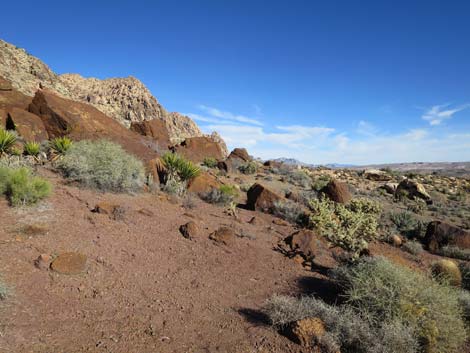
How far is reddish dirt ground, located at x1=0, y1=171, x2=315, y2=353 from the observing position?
3814mm

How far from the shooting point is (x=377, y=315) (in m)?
4.30

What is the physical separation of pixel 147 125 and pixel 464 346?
2175 cm

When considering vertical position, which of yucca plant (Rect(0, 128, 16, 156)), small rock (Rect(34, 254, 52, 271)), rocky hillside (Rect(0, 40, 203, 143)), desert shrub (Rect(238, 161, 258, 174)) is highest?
rocky hillside (Rect(0, 40, 203, 143))

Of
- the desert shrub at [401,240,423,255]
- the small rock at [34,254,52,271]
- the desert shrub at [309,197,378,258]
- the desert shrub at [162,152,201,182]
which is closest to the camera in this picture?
the small rock at [34,254,52,271]

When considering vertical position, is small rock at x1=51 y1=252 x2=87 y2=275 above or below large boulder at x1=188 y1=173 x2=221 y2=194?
below

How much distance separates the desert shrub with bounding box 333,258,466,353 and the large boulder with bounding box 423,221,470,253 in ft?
20.9

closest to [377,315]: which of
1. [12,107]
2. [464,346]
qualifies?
[464,346]

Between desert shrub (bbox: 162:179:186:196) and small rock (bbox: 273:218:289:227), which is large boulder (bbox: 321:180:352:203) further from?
desert shrub (bbox: 162:179:186:196)

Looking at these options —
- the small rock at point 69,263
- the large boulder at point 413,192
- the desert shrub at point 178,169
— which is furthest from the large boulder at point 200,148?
the small rock at point 69,263

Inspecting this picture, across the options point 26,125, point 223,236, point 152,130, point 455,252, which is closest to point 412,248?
point 455,252

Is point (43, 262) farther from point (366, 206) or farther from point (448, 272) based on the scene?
point (366, 206)

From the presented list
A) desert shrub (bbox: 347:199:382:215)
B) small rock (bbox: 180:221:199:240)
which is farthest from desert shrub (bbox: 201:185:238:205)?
desert shrub (bbox: 347:199:382:215)

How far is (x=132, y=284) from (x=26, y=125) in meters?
12.6

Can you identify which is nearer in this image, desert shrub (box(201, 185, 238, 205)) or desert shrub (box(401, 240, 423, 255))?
desert shrub (box(401, 240, 423, 255))
